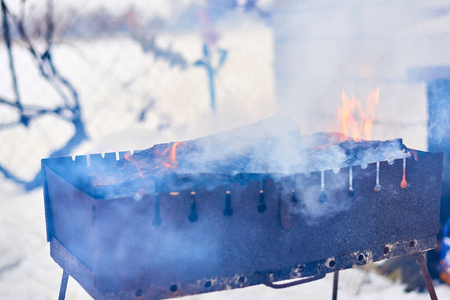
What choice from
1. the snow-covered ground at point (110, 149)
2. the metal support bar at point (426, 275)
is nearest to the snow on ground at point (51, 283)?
the snow-covered ground at point (110, 149)

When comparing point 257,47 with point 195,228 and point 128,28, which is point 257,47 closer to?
point 128,28

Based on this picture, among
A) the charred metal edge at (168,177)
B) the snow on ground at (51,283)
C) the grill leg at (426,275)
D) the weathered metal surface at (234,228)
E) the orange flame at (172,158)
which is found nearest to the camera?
the weathered metal surface at (234,228)

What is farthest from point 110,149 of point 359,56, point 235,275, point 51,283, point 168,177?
point 235,275

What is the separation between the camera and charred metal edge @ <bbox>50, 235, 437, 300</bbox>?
1977 mm

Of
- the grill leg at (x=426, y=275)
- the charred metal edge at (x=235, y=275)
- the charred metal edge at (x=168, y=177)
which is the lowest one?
the grill leg at (x=426, y=275)

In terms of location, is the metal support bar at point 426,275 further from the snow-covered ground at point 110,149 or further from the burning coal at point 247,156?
the snow-covered ground at point 110,149

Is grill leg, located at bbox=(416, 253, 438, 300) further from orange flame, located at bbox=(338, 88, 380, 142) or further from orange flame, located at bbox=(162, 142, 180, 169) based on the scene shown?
orange flame, located at bbox=(338, 88, 380, 142)

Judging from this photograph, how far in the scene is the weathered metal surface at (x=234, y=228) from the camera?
74.8 inches

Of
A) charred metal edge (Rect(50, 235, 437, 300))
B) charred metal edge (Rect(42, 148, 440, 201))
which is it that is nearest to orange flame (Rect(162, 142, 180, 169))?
charred metal edge (Rect(42, 148, 440, 201))

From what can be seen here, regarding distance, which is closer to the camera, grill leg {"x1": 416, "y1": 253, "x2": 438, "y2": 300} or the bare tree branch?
grill leg {"x1": 416, "y1": 253, "x2": 438, "y2": 300}

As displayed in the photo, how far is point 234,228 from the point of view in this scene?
2057 millimetres

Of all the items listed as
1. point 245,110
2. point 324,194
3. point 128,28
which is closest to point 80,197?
point 324,194

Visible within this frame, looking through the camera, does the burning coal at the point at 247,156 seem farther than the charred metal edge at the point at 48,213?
No

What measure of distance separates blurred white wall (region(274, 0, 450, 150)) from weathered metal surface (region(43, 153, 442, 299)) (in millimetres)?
1514
